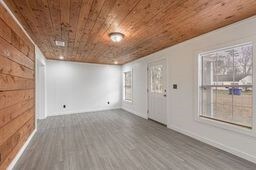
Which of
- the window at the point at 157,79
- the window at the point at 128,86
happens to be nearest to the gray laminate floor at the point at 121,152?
the window at the point at 157,79

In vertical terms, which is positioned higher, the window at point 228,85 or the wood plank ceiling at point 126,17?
the wood plank ceiling at point 126,17

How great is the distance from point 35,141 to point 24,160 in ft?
2.81

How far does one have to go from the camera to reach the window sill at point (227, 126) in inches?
91.4

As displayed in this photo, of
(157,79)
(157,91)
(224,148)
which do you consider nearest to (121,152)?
(224,148)

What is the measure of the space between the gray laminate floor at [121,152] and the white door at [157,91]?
0.79 m

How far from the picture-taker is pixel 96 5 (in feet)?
6.20

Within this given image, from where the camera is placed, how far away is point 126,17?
2.22 m

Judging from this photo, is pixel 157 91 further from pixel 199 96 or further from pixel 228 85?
pixel 228 85

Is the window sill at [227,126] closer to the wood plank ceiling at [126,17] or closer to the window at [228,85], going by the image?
the window at [228,85]

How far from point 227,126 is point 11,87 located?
3.90m

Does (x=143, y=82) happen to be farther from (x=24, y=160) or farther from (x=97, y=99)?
(x=24, y=160)

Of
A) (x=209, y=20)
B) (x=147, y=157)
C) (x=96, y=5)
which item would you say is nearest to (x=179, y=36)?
(x=209, y=20)

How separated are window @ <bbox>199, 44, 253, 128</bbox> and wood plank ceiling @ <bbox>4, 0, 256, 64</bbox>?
24.8 inches

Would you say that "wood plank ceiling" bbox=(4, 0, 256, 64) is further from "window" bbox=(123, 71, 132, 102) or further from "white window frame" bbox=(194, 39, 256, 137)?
"window" bbox=(123, 71, 132, 102)
